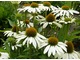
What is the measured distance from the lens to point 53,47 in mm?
1235

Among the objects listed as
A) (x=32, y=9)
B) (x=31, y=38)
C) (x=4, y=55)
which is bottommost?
(x=4, y=55)

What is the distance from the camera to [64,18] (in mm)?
1504

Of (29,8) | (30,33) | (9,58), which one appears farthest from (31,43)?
(29,8)

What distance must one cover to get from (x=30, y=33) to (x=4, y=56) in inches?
8.1

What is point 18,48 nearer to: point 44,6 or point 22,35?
point 22,35

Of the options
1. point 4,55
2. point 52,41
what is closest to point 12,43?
point 4,55

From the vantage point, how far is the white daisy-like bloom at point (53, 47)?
1184 millimetres

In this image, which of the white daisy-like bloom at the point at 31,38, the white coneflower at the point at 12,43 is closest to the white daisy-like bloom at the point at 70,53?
the white daisy-like bloom at the point at 31,38

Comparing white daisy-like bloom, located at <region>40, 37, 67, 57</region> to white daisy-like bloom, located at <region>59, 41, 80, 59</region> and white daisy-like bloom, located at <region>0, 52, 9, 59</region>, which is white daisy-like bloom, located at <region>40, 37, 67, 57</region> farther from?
white daisy-like bloom, located at <region>0, 52, 9, 59</region>

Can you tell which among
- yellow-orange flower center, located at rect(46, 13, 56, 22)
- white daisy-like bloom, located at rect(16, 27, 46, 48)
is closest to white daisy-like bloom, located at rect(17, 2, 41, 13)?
yellow-orange flower center, located at rect(46, 13, 56, 22)

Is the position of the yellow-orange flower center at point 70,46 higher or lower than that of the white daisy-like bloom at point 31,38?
lower

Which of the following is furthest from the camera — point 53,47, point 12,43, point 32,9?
point 32,9

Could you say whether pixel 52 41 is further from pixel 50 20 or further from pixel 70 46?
pixel 50 20

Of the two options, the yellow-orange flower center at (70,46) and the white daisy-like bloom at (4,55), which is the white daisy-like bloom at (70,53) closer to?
the yellow-orange flower center at (70,46)
